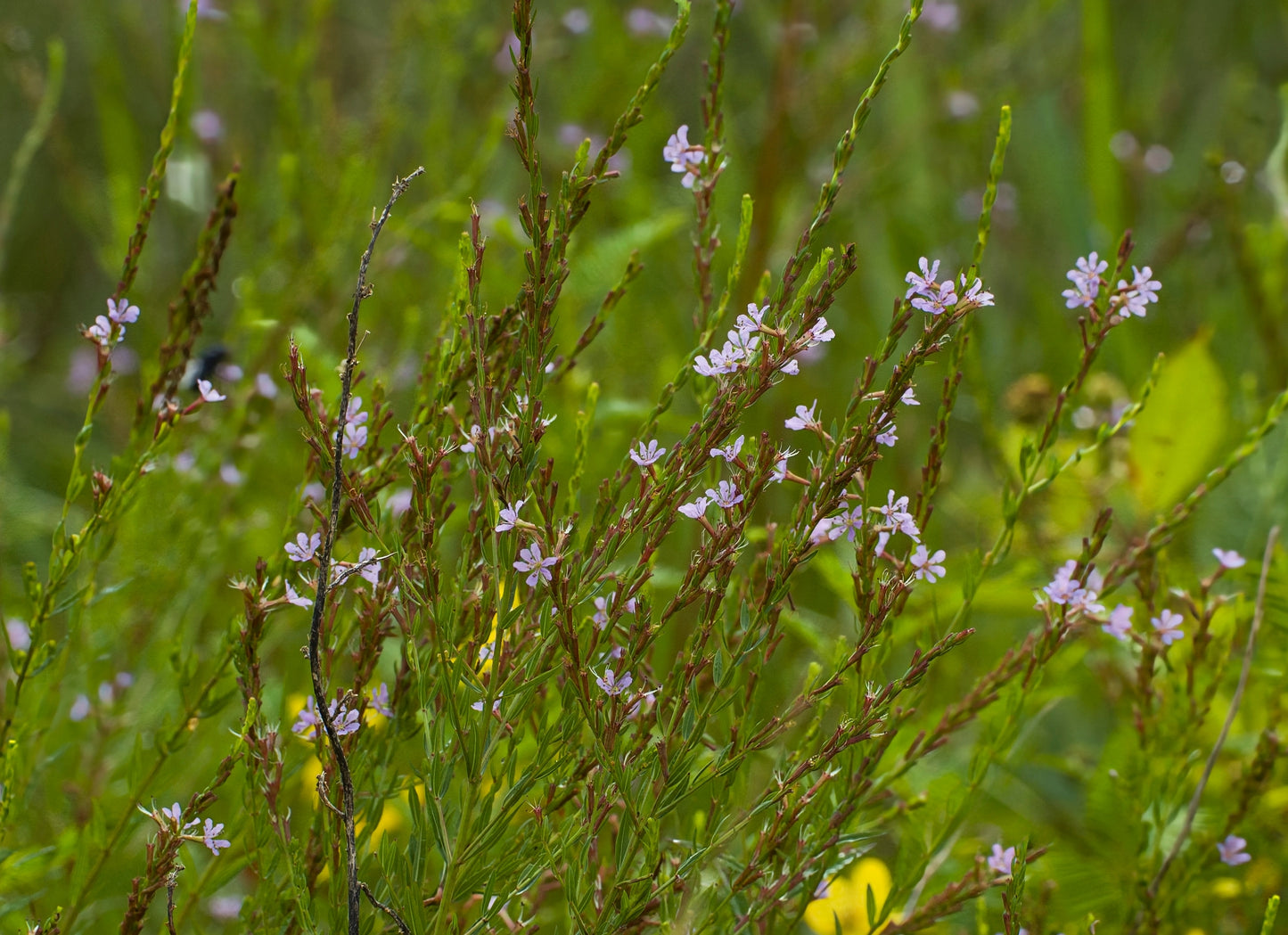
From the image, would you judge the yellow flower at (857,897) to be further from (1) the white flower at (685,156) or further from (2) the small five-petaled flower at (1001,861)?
(1) the white flower at (685,156)

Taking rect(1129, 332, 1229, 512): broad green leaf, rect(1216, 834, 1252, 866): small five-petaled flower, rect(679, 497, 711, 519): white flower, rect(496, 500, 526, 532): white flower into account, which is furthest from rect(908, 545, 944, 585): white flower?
rect(1129, 332, 1229, 512): broad green leaf

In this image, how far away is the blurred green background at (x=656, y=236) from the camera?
1330 millimetres

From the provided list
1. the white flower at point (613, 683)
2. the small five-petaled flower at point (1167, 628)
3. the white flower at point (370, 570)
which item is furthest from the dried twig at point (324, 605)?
the small five-petaled flower at point (1167, 628)

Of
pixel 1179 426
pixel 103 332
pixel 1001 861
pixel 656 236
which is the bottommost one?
pixel 1001 861

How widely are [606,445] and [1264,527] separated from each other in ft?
2.64


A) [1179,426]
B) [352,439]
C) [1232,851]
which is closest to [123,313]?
[352,439]

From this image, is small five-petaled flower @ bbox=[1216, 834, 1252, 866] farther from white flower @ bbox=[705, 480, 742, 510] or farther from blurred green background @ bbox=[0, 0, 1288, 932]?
white flower @ bbox=[705, 480, 742, 510]

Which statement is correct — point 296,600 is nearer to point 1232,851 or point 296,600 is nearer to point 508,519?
point 508,519

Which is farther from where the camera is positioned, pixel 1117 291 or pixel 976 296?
pixel 1117 291

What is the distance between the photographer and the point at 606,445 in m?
1.34

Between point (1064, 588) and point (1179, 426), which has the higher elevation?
point (1179, 426)

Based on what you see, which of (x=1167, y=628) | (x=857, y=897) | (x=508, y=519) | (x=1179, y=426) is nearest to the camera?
(x=508, y=519)

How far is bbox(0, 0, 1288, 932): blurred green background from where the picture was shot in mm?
1330

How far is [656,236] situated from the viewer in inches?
53.4
